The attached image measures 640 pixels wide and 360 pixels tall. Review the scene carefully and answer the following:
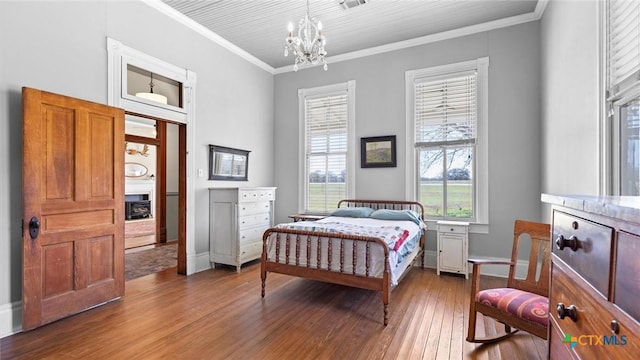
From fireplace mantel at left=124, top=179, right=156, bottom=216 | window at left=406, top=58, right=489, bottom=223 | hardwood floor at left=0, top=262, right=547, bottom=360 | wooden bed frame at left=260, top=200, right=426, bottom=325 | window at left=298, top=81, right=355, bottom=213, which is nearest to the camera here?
hardwood floor at left=0, top=262, right=547, bottom=360

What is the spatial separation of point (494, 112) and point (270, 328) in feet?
13.0

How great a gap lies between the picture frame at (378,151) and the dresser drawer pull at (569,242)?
145 inches

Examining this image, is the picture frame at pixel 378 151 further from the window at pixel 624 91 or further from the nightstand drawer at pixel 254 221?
the window at pixel 624 91

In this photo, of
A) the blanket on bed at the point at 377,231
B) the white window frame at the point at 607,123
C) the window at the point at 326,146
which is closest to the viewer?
the white window frame at the point at 607,123

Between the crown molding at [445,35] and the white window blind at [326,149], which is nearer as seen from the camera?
the crown molding at [445,35]

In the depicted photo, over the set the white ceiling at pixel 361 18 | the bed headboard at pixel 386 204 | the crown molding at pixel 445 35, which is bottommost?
the bed headboard at pixel 386 204

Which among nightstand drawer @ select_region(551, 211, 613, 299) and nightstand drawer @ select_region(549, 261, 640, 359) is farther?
nightstand drawer @ select_region(551, 211, 613, 299)

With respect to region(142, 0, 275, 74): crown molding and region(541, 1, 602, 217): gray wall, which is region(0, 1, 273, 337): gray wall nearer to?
region(142, 0, 275, 74): crown molding

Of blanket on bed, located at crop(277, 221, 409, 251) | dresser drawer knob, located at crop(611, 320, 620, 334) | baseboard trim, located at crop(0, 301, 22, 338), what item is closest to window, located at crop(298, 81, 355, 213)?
blanket on bed, located at crop(277, 221, 409, 251)

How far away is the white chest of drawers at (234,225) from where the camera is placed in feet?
14.0

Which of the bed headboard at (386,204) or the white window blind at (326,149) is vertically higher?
the white window blind at (326,149)

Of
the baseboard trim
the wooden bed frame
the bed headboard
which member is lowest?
the baseboard trim

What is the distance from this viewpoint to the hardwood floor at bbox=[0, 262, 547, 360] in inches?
87.5

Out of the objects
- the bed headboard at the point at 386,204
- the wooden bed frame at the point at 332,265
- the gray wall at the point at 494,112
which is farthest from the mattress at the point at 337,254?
the gray wall at the point at 494,112
